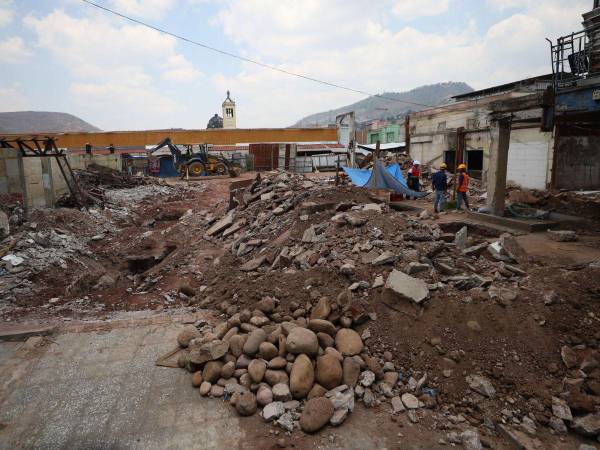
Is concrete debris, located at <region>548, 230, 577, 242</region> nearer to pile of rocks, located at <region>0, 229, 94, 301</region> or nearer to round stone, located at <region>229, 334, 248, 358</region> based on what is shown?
round stone, located at <region>229, 334, 248, 358</region>

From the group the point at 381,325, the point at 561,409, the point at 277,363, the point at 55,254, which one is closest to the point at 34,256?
the point at 55,254

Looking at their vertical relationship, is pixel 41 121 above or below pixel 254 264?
above

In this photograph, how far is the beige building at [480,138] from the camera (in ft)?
49.8

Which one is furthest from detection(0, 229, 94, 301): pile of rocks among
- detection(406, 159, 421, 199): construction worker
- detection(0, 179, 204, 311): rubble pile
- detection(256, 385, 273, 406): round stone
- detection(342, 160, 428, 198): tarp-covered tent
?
detection(406, 159, 421, 199): construction worker

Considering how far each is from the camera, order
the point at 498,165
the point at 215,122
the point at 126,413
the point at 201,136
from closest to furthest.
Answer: the point at 126,413, the point at 498,165, the point at 201,136, the point at 215,122

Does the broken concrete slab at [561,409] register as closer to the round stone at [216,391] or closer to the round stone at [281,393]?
the round stone at [281,393]

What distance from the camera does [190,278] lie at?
26.5ft

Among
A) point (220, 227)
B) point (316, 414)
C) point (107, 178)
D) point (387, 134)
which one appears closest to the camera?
point (316, 414)

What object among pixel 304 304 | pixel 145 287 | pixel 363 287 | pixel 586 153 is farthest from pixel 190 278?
pixel 586 153

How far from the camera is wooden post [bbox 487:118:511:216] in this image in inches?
372

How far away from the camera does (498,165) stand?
379 inches

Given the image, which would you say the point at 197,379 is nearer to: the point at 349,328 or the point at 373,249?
the point at 349,328

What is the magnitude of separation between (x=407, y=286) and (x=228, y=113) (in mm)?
54397

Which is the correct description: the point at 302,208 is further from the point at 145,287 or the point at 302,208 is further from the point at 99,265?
the point at 99,265
